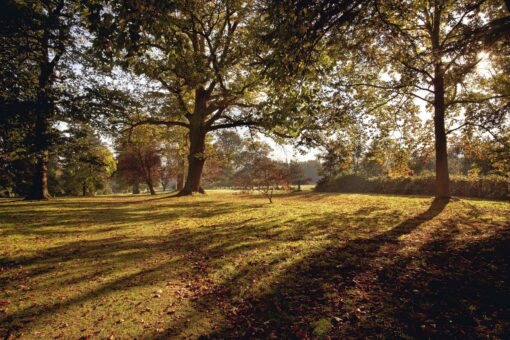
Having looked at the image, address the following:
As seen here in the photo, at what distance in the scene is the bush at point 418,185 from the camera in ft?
69.3

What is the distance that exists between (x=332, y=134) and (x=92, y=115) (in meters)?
12.4

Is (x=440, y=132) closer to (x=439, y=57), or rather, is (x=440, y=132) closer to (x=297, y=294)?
(x=439, y=57)

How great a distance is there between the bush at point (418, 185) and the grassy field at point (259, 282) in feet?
40.2

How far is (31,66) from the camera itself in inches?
391

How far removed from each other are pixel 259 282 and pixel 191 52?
8499mm

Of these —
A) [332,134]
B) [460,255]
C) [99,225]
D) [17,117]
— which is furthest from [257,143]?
[460,255]

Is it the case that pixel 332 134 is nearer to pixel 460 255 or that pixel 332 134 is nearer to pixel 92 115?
pixel 460 255

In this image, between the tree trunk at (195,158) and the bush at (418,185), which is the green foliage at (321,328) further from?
the tree trunk at (195,158)

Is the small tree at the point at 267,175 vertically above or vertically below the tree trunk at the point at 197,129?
below

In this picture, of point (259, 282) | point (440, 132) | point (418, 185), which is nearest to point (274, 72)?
point (259, 282)

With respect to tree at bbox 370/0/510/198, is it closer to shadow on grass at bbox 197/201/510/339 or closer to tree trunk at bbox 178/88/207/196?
shadow on grass at bbox 197/201/510/339

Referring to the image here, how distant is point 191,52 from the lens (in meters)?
9.78

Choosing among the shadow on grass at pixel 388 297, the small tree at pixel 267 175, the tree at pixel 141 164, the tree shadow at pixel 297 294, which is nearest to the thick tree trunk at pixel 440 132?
the small tree at pixel 267 175

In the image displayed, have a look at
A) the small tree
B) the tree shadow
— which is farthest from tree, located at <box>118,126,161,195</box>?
the tree shadow
